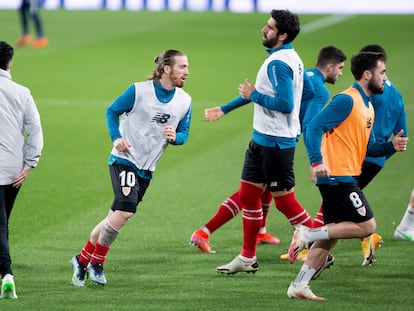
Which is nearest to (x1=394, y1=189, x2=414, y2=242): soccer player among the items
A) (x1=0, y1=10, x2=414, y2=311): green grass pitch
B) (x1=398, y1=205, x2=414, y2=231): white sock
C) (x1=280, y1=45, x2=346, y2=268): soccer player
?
(x1=398, y1=205, x2=414, y2=231): white sock

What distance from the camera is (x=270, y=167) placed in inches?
406

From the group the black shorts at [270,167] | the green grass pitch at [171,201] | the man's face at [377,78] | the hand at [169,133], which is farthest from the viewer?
the black shorts at [270,167]

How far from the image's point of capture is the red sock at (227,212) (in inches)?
454

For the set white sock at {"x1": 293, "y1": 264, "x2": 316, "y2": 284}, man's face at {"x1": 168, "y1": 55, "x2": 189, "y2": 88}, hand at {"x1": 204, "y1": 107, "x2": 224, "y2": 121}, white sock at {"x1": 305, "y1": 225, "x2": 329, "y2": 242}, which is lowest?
white sock at {"x1": 293, "y1": 264, "x2": 316, "y2": 284}

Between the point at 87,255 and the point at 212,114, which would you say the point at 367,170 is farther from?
the point at 87,255

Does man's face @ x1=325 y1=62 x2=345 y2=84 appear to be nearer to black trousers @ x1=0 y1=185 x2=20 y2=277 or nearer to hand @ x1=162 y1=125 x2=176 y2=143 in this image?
hand @ x1=162 y1=125 x2=176 y2=143

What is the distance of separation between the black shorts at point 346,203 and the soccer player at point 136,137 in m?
1.49

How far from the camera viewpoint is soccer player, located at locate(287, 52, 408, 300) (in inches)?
364

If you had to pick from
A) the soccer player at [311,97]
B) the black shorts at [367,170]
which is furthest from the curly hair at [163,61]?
the black shorts at [367,170]

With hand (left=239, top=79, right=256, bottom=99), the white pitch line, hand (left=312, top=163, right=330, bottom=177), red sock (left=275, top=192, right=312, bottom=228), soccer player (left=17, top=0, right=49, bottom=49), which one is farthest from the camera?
the white pitch line

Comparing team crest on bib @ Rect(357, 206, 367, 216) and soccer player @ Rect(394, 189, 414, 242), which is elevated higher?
team crest on bib @ Rect(357, 206, 367, 216)

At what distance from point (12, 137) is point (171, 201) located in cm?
476

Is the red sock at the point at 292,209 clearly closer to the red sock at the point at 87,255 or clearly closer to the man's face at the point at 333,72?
the man's face at the point at 333,72

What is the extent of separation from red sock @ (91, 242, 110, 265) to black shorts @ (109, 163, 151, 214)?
37 centimetres
